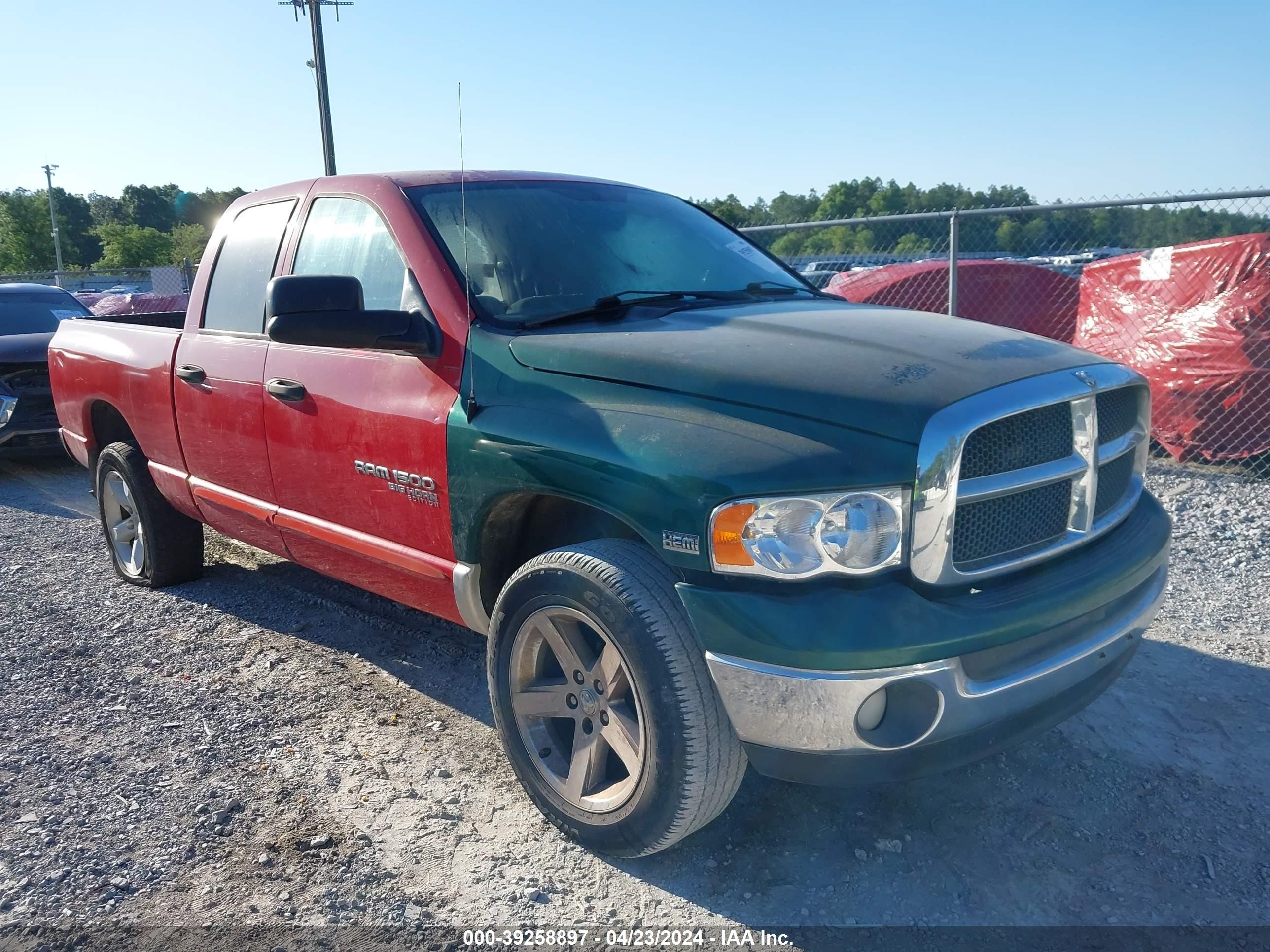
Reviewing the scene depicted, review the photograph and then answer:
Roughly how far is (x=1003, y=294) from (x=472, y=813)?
7274 millimetres

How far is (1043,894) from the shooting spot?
8.16 ft

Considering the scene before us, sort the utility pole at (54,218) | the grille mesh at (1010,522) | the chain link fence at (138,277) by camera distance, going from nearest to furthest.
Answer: the grille mesh at (1010,522) → the chain link fence at (138,277) → the utility pole at (54,218)

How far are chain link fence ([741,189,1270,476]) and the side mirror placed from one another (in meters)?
3.19

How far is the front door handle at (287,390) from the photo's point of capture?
3.51 meters

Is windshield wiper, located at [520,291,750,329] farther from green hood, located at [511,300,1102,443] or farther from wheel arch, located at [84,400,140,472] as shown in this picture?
wheel arch, located at [84,400,140,472]

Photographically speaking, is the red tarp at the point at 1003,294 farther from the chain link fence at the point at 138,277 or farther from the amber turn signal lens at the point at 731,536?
the chain link fence at the point at 138,277

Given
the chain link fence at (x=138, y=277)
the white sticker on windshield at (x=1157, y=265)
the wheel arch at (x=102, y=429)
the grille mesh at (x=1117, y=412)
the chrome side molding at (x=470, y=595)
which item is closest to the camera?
the grille mesh at (x=1117, y=412)

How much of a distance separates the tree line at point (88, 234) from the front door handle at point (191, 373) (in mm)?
41800

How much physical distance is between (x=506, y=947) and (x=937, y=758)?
1.12 meters

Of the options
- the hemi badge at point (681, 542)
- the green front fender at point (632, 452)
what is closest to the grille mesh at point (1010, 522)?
the green front fender at point (632, 452)

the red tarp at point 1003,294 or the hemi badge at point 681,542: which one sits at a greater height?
the red tarp at point 1003,294

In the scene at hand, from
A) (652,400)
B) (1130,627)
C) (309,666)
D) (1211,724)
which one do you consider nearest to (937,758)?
(1130,627)

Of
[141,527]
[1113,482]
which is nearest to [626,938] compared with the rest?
[1113,482]

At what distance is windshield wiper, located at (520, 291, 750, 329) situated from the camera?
3.05 metres
